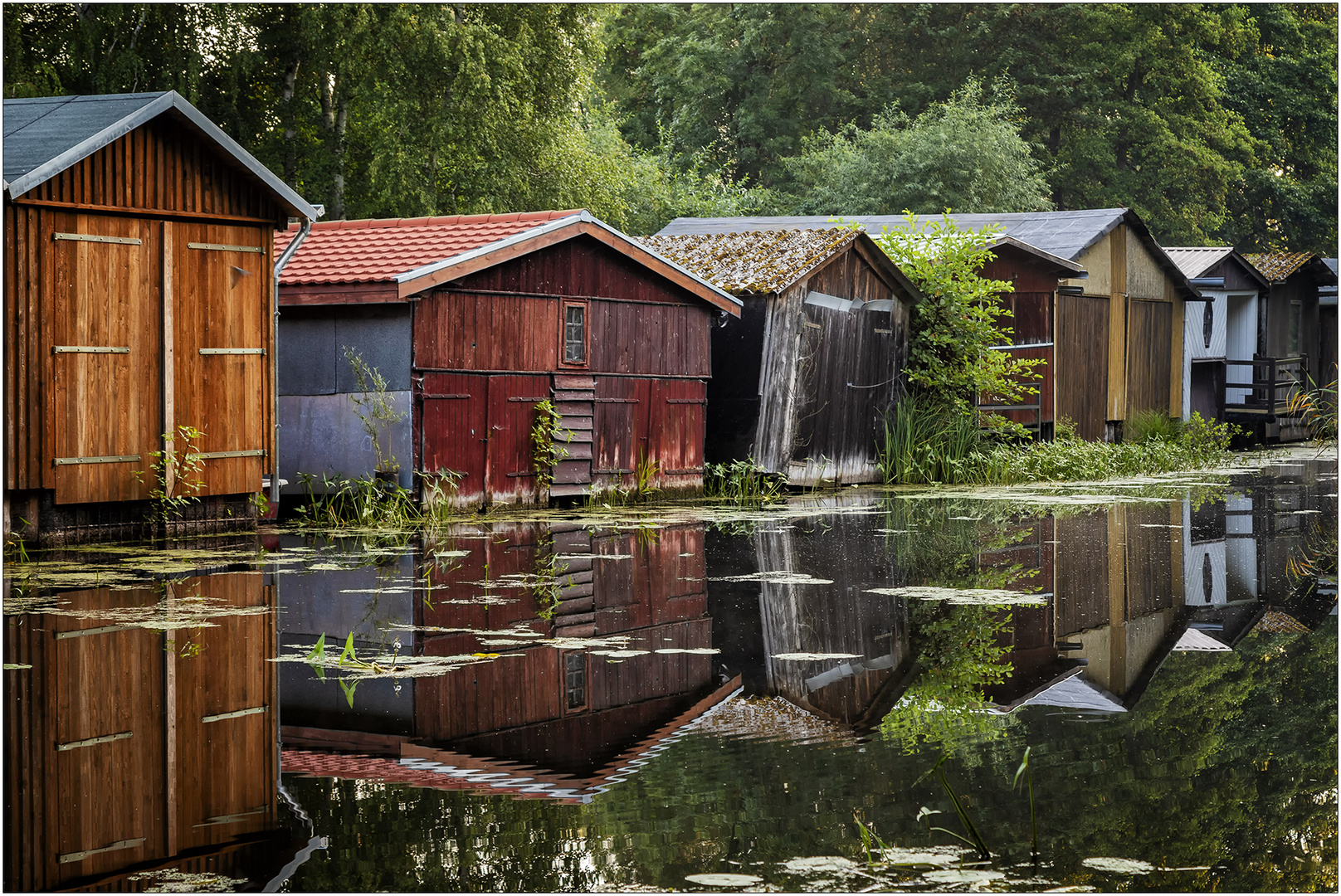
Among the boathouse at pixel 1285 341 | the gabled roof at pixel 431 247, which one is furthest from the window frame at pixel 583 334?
the boathouse at pixel 1285 341

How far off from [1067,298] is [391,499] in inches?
569

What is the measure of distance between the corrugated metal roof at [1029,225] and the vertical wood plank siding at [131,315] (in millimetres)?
12481

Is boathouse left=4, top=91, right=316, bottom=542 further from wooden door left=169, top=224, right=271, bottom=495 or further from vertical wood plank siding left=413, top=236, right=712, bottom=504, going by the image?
vertical wood plank siding left=413, top=236, right=712, bottom=504

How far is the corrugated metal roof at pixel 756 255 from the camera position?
1992 cm

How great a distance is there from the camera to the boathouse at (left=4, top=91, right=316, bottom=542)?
42.3 feet

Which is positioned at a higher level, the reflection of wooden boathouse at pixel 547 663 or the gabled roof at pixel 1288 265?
the gabled roof at pixel 1288 265

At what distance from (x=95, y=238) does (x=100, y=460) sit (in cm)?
194

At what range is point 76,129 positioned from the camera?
13289 mm

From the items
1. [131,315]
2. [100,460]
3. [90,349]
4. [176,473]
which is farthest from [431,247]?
[100,460]

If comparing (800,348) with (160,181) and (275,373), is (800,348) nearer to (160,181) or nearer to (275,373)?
(275,373)

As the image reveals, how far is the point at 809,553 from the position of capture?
13070 mm

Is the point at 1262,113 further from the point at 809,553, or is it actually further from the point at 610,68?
the point at 809,553

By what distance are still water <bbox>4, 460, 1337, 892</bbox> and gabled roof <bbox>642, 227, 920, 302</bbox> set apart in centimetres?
767

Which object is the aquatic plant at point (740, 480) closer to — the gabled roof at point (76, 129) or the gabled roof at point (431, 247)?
the gabled roof at point (431, 247)
